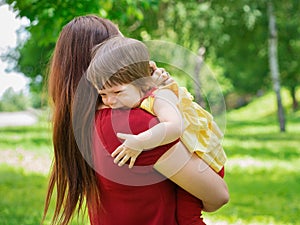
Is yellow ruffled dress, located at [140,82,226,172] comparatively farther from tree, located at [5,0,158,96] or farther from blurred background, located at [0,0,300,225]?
tree, located at [5,0,158,96]

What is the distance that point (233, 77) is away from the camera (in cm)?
4312

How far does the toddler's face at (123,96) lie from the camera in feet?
8.00

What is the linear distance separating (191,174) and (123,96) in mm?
331

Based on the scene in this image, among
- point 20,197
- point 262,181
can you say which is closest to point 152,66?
point 20,197

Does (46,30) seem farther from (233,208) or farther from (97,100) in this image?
(97,100)

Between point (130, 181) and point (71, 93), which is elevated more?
point (71, 93)

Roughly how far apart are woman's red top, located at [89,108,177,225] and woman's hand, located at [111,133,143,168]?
0.09 ft

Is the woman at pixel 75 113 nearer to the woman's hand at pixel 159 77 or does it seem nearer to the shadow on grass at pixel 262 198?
the woman's hand at pixel 159 77

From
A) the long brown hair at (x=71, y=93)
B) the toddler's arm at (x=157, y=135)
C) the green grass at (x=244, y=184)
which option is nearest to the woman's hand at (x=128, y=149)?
the toddler's arm at (x=157, y=135)

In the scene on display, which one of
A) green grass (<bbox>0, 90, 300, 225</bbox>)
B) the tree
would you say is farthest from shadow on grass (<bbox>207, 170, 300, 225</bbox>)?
the tree

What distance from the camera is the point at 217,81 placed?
8.80 feet

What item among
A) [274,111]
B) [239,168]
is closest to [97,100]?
[239,168]

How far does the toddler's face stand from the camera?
2439 mm

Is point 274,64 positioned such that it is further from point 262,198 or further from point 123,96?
point 123,96
